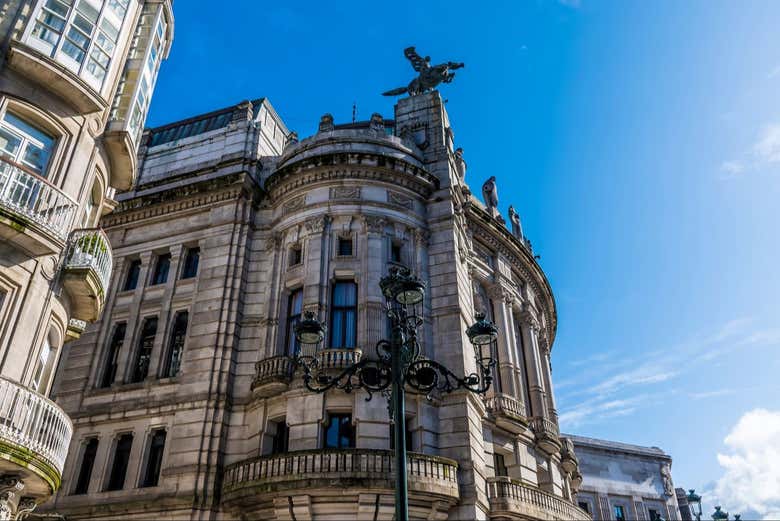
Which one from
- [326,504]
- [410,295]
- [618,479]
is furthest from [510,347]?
[618,479]

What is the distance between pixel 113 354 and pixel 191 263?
523 centimetres

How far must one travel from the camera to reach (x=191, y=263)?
29.1 m

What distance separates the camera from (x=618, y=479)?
49.3 metres

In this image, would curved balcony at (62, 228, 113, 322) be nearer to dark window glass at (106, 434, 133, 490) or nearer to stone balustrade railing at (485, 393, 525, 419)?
dark window glass at (106, 434, 133, 490)

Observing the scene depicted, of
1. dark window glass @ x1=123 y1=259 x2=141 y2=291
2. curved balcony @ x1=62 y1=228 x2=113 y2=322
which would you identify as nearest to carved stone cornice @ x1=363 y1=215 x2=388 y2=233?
curved balcony @ x1=62 y1=228 x2=113 y2=322

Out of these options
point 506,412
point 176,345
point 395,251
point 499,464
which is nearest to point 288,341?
point 176,345

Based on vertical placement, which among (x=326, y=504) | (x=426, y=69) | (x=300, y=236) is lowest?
(x=326, y=504)

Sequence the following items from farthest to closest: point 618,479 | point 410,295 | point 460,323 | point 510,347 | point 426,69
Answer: point 618,479
point 426,69
point 510,347
point 460,323
point 410,295

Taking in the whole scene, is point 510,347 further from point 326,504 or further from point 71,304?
point 71,304

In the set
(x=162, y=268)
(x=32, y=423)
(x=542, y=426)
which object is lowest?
(x=32, y=423)

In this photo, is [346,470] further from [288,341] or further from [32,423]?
[32,423]

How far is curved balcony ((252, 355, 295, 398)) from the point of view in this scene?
74.2 ft

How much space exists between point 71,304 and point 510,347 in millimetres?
20379

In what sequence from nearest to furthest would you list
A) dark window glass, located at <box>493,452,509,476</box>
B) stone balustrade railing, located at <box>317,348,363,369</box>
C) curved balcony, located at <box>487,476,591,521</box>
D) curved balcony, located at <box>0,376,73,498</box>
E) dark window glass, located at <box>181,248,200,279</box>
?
curved balcony, located at <box>0,376,73,498</box> < stone balustrade railing, located at <box>317,348,363,369</box> < curved balcony, located at <box>487,476,591,521</box> < dark window glass, located at <box>493,452,509,476</box> < dark window glass, located at <box>181,248,200,279</box>
